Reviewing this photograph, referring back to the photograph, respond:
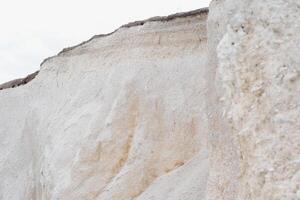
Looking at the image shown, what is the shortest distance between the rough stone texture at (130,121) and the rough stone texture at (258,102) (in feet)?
7.82

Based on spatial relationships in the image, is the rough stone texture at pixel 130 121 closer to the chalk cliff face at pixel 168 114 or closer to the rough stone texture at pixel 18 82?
the chalk cliff face at pixel 168 114

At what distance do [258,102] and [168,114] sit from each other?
4590 mm

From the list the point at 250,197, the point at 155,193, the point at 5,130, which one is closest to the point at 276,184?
the point at 250,197

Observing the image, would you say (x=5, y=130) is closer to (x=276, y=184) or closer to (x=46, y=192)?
(x=46, y=192)

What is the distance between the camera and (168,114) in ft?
28.3

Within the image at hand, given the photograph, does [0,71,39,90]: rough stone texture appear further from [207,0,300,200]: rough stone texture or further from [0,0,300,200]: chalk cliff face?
[207,0,300,200]: rough stone texture

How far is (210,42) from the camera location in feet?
16.9

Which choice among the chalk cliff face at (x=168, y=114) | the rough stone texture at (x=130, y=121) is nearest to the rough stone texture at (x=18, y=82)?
the chalk cliff face at (x=168, y=114)

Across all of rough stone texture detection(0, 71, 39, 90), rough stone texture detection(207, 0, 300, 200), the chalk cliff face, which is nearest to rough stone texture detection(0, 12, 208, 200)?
the chalk cliff face

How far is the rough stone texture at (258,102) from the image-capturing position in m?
3.81

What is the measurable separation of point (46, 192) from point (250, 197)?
6133mm

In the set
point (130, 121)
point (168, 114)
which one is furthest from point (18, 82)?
point (168, 114)

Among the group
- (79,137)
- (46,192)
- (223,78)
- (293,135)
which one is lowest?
(46,192)

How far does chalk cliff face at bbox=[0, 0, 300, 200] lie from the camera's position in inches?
158
